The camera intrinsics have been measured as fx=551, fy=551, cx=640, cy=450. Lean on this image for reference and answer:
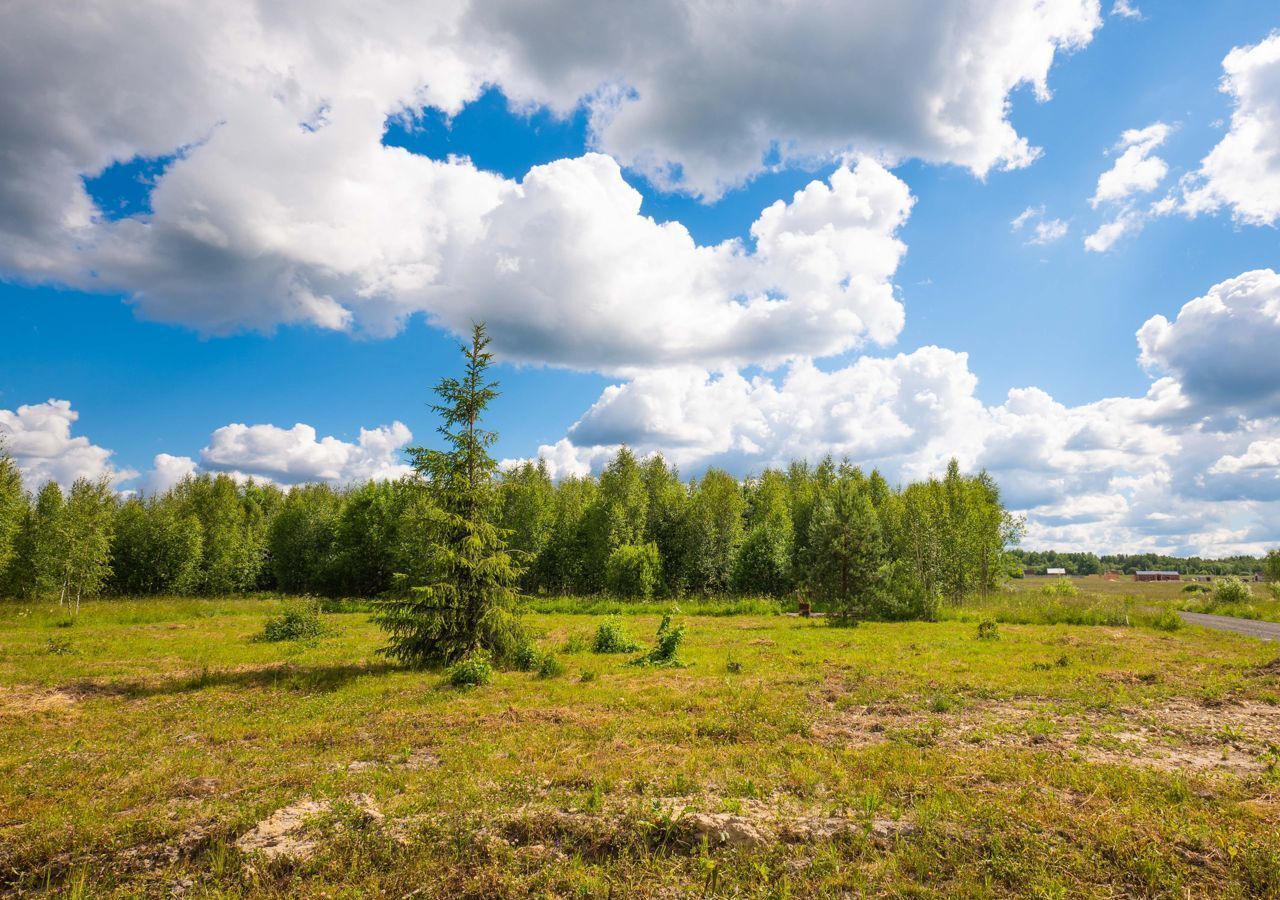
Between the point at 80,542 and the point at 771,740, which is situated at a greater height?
the point at 80,542

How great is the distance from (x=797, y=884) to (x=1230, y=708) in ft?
48.0

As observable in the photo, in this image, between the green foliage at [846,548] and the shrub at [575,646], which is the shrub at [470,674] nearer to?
the shrub at [575,646]

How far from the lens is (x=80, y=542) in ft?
124

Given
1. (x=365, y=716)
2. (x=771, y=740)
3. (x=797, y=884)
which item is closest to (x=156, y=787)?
(x=365, y=716)

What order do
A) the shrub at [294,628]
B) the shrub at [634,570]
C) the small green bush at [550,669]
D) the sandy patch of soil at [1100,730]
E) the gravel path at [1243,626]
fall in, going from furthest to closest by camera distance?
the shrub at [634,570], the gravel path at [1243,626], the shrub at [294,628], the small green bush at [550,669], the sandy patch of soil at [1100,730]

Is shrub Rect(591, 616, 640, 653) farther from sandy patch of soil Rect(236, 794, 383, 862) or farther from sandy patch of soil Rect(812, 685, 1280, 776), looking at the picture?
sandy patch of soil Rect(236, 794, 383, 862)

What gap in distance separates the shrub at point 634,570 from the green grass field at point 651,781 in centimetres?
2994

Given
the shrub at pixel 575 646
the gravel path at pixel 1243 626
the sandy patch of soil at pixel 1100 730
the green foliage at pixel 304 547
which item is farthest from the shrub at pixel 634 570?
the green foliage at pixel 304 547

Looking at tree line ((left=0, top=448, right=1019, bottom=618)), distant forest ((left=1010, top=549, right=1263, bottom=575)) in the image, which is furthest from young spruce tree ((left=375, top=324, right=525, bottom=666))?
distant forest ((left=1010, top=549, right=1263, bottom=575))

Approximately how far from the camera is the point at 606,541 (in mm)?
57969

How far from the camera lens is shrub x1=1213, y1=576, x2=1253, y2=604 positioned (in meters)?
42.6

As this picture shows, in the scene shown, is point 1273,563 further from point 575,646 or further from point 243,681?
point 243,681

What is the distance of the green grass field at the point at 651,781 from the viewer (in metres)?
6.75

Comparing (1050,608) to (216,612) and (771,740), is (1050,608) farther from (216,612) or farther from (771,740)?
(216,612)
